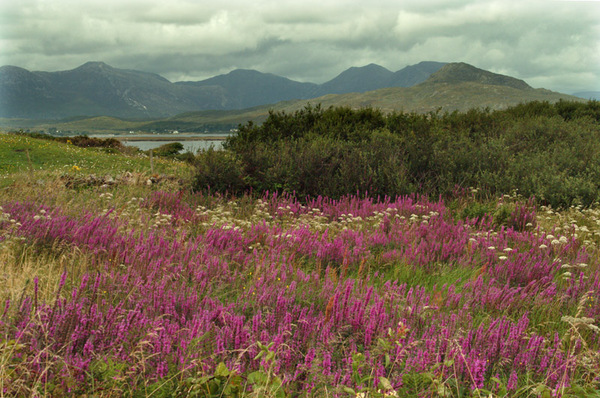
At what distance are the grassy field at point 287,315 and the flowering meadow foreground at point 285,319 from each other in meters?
0.02

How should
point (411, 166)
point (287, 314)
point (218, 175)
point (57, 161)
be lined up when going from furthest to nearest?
point (57, 161) < point (411, 166) < point (218, 175) < point (287, 314)

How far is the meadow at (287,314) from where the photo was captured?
2.19 m

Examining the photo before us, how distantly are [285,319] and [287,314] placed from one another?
0.07 metres

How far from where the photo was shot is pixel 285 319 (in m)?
2.68

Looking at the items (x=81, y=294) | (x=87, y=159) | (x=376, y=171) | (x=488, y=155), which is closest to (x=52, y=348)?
(x=81, y=294)

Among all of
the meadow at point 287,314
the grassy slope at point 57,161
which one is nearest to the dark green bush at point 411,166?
the meadow at point 287,314

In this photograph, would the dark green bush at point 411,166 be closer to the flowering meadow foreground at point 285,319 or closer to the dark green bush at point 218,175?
the dark green bush at point 218,175

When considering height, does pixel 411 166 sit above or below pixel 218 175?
above

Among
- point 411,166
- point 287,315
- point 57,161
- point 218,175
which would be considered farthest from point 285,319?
point 57,161

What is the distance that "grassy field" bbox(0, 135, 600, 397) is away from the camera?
2.18 meters

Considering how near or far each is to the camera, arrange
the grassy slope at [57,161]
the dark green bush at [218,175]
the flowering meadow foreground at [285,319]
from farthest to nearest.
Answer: the grassy slope at [57,161] → the dark green bush at [218,175] → the flowering meadow foreground at [285,319]

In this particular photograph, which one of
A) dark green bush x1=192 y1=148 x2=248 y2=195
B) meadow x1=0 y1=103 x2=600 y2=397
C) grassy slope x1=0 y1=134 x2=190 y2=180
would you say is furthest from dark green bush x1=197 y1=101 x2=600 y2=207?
grassy slope x1=0 y1=134 x2=190 y2=180

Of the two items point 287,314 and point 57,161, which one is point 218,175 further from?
point 57,161

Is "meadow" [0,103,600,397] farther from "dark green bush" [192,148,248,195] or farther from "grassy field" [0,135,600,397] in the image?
"dark green bush" [192,148,248,195]
